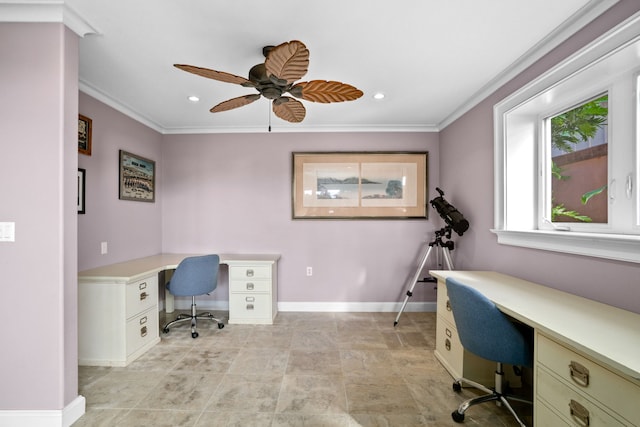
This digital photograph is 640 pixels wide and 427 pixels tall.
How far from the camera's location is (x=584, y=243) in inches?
59.6

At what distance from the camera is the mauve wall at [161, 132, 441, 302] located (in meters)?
3.41

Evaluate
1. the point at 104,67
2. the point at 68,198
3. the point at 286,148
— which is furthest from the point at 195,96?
the point at 68,198

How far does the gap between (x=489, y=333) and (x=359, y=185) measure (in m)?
2.24

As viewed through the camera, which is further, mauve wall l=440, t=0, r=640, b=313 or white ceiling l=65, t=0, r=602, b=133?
white ceiling l=65, t=0, r=602, b=133

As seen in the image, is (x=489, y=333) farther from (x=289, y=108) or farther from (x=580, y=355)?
(x=289, y=108)

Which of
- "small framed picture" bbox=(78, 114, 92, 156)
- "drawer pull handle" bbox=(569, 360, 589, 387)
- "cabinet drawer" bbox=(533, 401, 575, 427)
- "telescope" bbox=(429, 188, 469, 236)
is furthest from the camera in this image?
"telescope" bbox=(429, 188, 469, 236)

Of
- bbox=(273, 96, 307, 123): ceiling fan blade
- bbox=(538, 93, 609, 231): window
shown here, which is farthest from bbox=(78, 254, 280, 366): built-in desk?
bbox=(538, 93, 609, 231): window

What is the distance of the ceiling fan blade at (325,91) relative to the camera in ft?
5.33

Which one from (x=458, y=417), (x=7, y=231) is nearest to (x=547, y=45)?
(x=458, y=417)

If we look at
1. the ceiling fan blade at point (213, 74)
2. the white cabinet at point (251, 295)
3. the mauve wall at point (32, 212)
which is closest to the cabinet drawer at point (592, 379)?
the ceiling fan blade at point (213, 74)

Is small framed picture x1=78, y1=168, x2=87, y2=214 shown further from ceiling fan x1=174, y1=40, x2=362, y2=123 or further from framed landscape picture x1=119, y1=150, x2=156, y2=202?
ceiling fan x1=174, y1=40, x2=362, y2=123

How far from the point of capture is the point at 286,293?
3.43 m

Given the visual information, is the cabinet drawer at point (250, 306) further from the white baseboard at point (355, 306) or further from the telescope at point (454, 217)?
the telescope at point (454, 217)

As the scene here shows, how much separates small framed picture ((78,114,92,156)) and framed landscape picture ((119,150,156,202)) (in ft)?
1.31
